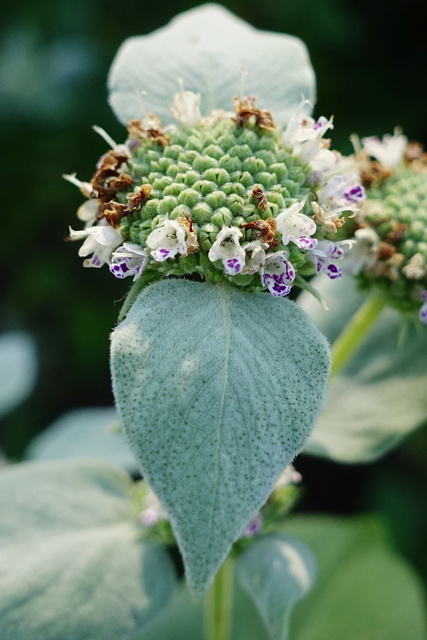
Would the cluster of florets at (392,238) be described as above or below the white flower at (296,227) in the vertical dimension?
below

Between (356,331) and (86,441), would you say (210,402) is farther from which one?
(86,441)

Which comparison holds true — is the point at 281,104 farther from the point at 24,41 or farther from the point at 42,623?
the point at 24,41

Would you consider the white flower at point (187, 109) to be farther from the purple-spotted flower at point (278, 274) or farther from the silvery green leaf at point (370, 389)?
the silvery green leaf at point (370, 389)

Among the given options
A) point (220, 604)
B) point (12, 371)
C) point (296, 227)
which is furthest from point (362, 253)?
point (12, 371)

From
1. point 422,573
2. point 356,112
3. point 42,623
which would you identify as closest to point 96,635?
point 42,623

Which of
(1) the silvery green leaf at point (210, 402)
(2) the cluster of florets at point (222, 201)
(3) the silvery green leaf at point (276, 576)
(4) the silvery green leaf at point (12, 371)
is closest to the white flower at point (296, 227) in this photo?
(2) the cluster of florets at point (222, 201)

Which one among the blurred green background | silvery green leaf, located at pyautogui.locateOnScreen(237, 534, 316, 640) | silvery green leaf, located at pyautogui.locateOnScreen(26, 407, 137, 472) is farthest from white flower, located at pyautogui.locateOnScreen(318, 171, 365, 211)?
the blurred green background

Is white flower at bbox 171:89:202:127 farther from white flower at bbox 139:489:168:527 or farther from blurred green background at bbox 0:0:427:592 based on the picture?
blurred green background at bbox 0:0:427:592
